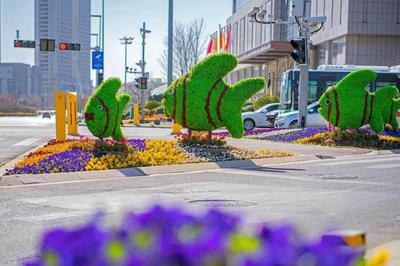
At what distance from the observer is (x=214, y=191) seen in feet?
34.2

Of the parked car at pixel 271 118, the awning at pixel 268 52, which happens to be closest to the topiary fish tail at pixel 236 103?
the parked car at pixel 271 118

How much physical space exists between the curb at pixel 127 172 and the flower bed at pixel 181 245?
1028 cm

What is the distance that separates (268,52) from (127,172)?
46796 mm

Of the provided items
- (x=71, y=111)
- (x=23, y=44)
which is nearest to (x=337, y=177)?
(x=71, y=111)

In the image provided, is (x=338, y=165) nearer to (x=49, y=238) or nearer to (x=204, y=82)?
(x=204, y=82)

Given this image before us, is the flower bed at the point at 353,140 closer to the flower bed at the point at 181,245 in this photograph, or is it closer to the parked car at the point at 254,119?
the parked car at the point at 254,119

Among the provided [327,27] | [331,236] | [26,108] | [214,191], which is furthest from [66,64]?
[331,236]

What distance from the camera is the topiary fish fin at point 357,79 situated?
21.6m

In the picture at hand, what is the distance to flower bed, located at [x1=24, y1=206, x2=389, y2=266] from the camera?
136cm

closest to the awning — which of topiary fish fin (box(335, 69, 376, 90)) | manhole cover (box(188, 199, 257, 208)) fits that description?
topiary fish fin (box(335, 69, 376, 90))

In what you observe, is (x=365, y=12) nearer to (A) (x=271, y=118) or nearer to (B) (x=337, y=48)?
(B) (x=337, y=48)

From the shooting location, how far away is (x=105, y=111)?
16.0 metres

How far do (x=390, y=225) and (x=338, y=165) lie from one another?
769cm

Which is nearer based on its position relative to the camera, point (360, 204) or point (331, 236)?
point (331, 236)
